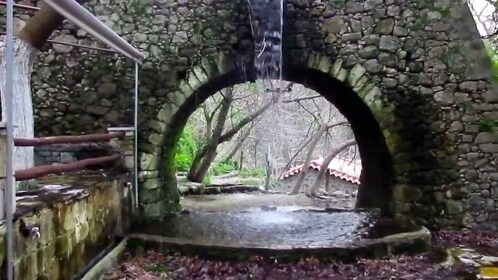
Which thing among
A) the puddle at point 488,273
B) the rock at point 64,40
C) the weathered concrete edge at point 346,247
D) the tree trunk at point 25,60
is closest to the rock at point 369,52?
the weathered concrete edge at point 346,247

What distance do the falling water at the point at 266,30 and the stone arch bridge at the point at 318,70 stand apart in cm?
9

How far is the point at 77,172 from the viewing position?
16.3ft

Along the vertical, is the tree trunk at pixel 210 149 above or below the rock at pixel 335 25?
below

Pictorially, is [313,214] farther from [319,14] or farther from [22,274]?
[22,274]

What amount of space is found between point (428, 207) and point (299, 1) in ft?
9.46

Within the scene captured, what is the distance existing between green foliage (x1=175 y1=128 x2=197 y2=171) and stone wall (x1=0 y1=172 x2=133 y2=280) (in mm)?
10432

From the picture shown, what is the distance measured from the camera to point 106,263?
4.00 metres

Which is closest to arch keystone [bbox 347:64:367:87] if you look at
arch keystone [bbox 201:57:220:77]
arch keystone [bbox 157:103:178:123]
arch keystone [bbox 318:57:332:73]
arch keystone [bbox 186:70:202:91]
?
arch keystone [bbox 318:57:332:73]

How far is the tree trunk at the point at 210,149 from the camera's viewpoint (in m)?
11.9

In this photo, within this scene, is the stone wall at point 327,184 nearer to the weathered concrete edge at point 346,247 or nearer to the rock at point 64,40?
the weathered concrete edge at point 346,247

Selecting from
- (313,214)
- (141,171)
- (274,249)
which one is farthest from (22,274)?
(313,214)

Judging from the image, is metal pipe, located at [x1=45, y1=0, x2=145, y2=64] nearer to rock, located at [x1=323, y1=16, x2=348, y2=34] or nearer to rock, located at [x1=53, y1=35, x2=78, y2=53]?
rock, located at [x1=53, y1=35, x2=78, y2=53]

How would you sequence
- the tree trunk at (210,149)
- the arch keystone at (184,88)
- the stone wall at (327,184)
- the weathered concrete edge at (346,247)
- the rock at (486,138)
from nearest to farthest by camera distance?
1. the weathered concrete edge at (346,247)
2. the rock at (486,138)
3. the arch keystone at (184,88)
4. the tree trunk at (210,149)
5. the stone wall at (327,184)

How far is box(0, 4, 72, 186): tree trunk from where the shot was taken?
3.85 m
